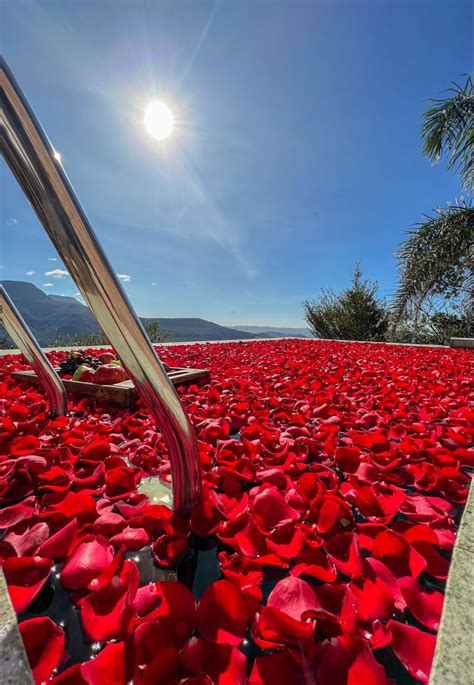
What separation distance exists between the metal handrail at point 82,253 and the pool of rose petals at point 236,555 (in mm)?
293

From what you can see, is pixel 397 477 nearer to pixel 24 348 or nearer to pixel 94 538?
pixel 94 538

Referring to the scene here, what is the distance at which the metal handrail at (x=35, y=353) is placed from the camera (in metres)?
2.12

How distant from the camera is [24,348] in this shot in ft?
7.26

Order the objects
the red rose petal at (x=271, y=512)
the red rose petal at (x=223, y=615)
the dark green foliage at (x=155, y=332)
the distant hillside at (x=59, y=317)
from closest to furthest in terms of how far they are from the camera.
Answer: the red rose petal at (x=223, y=615)
the red rose petal at (x=271, y=512)
the dark green foliage at (x=155, y=332)
the distant hillside at (x=59, y=317)

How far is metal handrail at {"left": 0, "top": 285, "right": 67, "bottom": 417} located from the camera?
6.95ft

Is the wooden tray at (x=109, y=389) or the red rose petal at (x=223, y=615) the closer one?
the red rose petal at (x=223, y=615)

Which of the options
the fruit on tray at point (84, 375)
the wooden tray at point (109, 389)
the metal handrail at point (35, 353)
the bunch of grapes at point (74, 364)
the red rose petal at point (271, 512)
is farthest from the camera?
the bunch of grapes at point (74, 364)

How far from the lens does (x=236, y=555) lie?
0.88 meters

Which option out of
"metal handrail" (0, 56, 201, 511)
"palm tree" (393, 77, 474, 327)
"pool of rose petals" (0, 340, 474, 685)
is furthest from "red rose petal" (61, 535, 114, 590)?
"palm tree" (393, 77, 474, 327)

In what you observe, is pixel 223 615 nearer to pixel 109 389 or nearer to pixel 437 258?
pixel 109 389

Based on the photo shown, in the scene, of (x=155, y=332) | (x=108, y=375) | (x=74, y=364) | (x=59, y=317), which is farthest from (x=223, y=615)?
(x=59, y=317)

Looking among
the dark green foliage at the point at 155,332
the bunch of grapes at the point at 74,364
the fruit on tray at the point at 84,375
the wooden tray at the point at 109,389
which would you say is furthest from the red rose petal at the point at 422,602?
the dark green foliage at the point at 155,332

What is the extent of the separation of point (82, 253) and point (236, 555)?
3.13 ft

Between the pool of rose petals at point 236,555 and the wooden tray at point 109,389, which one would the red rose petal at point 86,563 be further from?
the wooden tray at point 109,389
